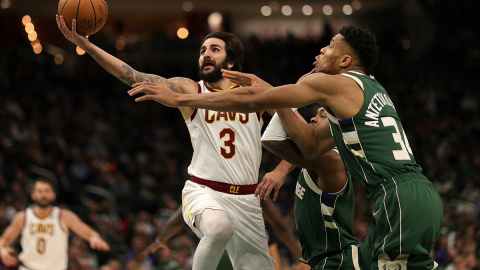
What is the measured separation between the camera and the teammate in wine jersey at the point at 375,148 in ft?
14.5

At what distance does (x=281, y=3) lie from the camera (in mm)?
25375

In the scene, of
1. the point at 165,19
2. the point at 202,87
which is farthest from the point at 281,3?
the point at 202,87

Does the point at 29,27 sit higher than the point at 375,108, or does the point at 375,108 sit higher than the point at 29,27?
the point at 29,27

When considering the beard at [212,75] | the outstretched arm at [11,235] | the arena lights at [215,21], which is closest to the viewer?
the beard at [212,75]

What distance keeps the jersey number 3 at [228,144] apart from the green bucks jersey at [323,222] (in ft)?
2.44

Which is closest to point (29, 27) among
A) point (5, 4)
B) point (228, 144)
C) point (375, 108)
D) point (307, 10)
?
point (5, 4)

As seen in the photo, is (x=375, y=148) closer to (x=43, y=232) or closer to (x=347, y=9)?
(x=43, y=232)

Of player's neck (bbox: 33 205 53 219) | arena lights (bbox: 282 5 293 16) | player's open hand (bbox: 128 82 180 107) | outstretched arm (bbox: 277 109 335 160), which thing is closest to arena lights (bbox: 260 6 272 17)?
arena lights (bbox: 282 5 293 16)

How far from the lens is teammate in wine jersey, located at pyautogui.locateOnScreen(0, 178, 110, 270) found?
934 centimetres

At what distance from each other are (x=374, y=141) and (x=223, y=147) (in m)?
1.83

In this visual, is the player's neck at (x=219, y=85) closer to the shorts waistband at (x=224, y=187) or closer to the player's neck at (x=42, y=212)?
the shorts waistband at (x=224, y=187)

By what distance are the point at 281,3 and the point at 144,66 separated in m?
6.37

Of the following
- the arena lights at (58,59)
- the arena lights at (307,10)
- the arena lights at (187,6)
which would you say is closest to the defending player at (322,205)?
the arena lights at (58,59)

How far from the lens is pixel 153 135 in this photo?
1964 cm
